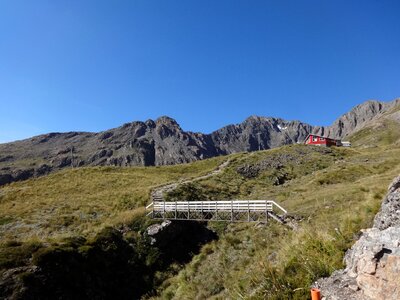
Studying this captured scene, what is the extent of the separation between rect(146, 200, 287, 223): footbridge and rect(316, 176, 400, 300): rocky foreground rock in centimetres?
1657

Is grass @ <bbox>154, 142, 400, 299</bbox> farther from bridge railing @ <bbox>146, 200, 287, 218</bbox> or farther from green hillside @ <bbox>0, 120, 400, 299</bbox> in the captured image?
bridge railing @ <bbox>146, 200, 287, 218</bbox>

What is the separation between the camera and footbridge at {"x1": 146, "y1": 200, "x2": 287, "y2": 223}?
24.8 m

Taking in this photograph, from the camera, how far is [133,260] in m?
22.9

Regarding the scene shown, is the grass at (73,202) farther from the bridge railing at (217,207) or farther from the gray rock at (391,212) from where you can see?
the gray rock at (391,212)

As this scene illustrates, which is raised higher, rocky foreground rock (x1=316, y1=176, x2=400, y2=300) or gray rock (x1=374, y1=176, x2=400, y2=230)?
gray rock (x1=374, y1=176, x2=400, y2=230)

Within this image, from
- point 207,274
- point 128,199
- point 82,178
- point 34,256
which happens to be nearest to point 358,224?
point 207,274

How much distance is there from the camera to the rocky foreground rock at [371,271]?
5.50 metres

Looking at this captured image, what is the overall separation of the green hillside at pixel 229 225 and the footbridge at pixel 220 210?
98 centimetres

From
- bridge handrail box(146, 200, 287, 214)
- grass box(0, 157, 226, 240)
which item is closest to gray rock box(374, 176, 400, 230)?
bridge handrail box(146, 200, 287, 214)

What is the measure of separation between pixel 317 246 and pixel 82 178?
56.1 metres

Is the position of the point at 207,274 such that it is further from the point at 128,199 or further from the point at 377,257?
the point at 128,199

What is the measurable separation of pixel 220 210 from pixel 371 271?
21.7 meters

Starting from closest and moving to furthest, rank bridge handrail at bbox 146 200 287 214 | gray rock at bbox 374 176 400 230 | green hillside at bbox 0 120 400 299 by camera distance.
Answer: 1. gray rock at bbox 374 176 400 230
2. green hillside at bbox 0 120 400 299
3. bridge handrail at bbox 146 200 287 214

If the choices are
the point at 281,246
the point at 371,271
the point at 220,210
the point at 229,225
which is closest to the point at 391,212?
the point at 371,271
